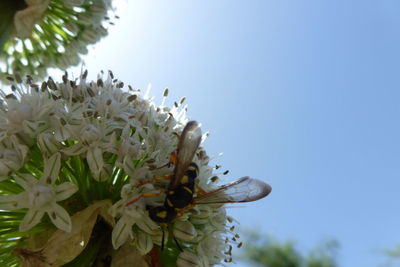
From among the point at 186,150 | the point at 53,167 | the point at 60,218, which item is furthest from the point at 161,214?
the point at 53,167

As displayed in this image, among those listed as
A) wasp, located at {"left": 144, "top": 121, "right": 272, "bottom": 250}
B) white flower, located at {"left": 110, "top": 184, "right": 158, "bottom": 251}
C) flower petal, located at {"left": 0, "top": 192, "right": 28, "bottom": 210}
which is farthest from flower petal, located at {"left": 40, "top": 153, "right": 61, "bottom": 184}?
wasp, located at {"left": 144, "top": 121, "right": 272, "bottom": 250}

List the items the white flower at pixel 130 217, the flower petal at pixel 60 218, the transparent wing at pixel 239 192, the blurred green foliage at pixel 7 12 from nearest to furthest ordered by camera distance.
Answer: the flower petal at pixel 60 218, the white flower at pixel 130 217, the transparent wing at pixel 239 192, the blurred green foliage at pixel 7 12

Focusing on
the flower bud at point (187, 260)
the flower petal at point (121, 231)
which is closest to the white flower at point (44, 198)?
the flower petal at point (121, 231)

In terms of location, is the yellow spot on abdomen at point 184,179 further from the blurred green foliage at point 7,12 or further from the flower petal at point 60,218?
the blurred green foliage at point 7,12

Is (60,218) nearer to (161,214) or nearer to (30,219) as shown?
(30,219)

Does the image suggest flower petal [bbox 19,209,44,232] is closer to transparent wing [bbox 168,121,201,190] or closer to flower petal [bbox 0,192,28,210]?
flower petal [bbox 0,192,28,210]

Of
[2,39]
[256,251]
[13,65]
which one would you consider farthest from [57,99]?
[256,251]

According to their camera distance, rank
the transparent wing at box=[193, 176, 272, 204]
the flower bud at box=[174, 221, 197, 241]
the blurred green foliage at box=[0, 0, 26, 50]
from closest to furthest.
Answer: the flower bud at box=[174, 221, 197, 241] < the transparent wing at box=[193, 176, 272, 204] < the blurred green foliage at box=[0, 0, 26, 50]
